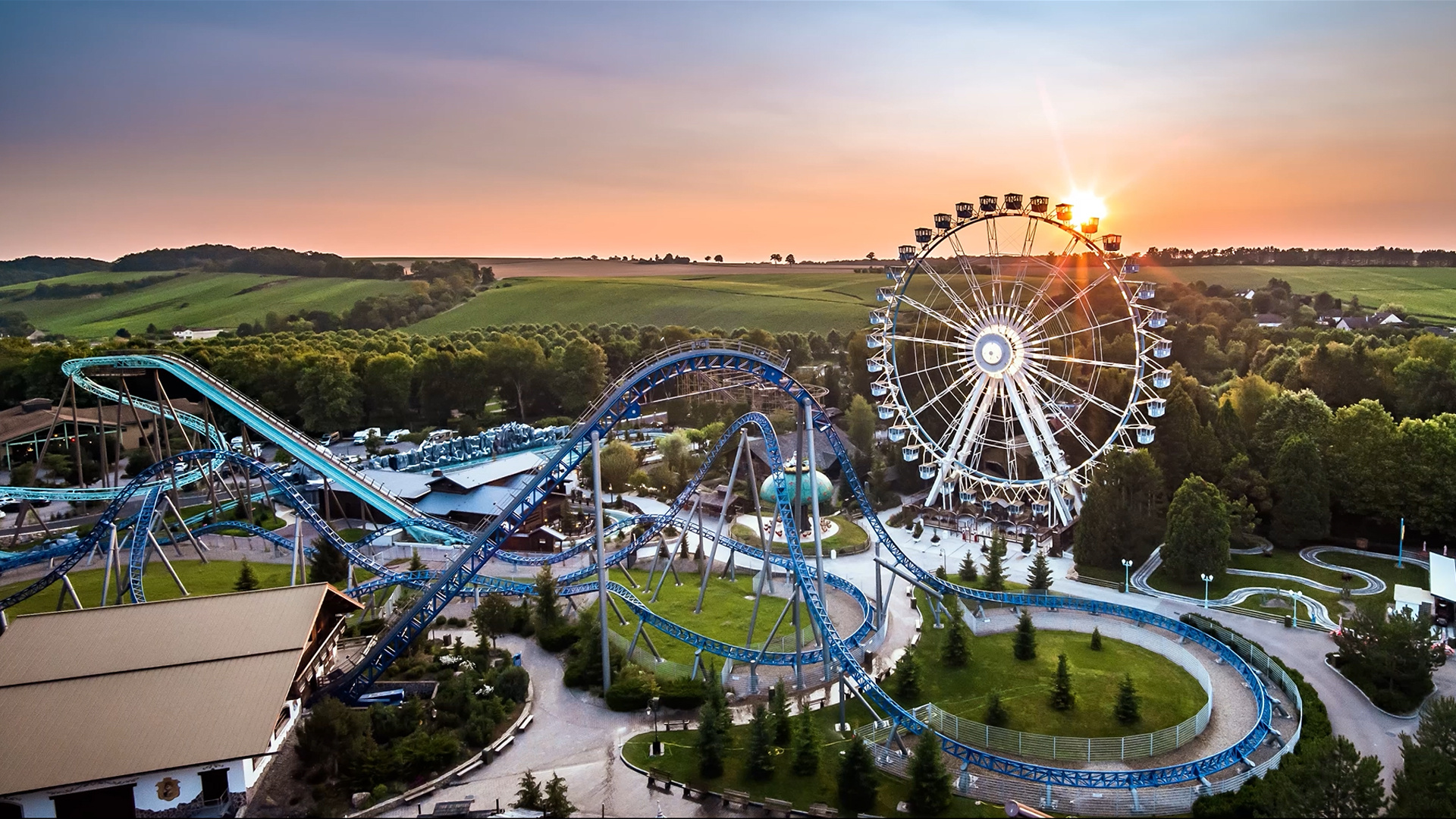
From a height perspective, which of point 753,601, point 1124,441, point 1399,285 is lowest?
point 753,601

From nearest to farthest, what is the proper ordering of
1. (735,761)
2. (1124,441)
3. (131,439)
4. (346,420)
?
(735,761) → (1124,441) → (131,439) → (346,420)

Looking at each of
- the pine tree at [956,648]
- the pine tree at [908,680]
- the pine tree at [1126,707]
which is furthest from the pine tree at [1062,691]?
the pine tree at [908,680]

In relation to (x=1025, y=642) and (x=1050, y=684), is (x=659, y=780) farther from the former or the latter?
(x=1025, y=642)

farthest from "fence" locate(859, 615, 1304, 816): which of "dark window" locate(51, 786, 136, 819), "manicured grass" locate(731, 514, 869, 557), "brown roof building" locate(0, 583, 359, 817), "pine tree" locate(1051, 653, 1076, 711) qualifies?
"dark window" locate(51, 786, 136, 819)

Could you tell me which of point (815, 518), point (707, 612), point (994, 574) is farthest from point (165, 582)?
point (994, 574)

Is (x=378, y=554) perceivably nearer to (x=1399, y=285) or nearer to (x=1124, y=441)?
(x=1124, y=441)

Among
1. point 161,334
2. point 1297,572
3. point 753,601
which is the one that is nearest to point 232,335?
point 161,334
